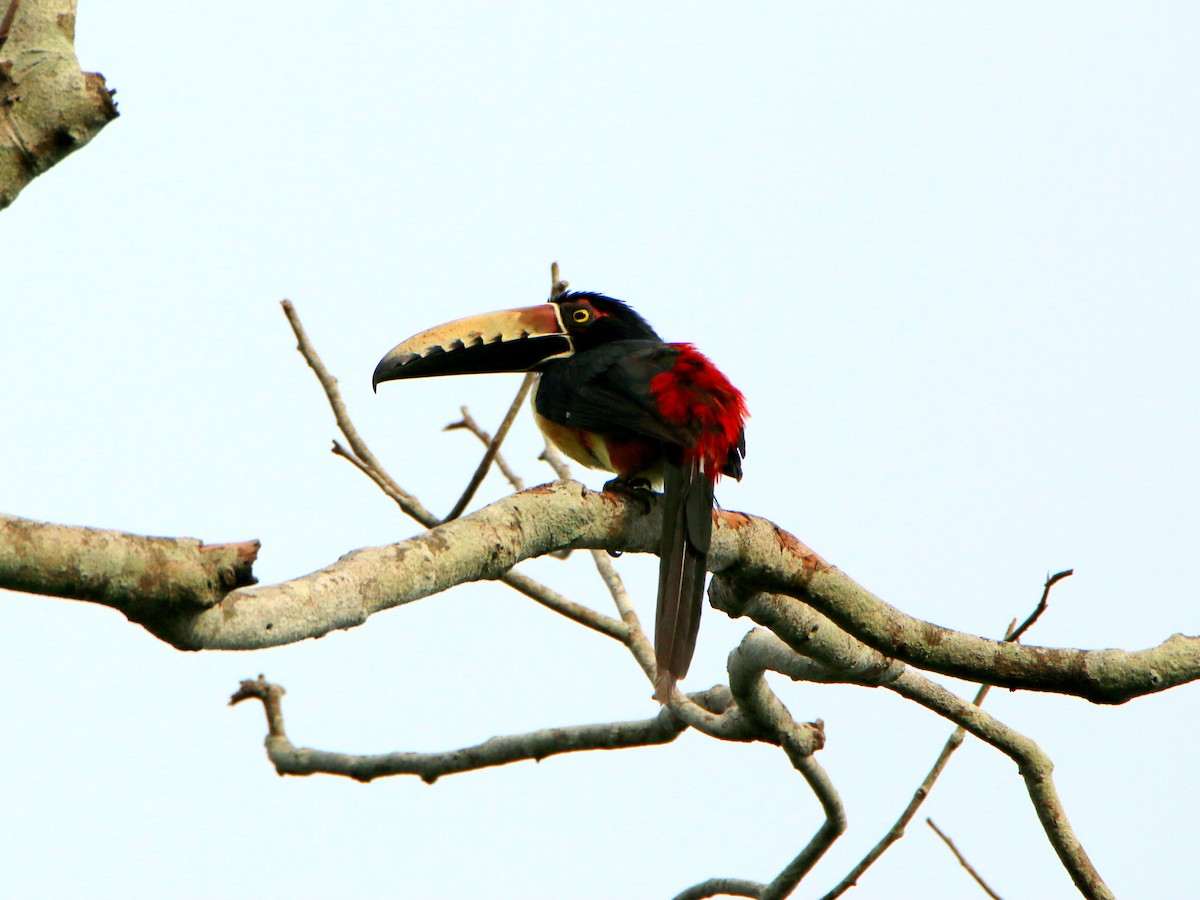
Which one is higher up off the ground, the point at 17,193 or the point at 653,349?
the point at 653,349

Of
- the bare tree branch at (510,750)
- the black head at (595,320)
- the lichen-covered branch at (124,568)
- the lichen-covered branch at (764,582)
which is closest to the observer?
the lichen-covered branch at (124,568)

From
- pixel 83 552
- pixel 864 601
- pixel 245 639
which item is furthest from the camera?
pixel 864 601

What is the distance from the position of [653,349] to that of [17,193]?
2.42 meters

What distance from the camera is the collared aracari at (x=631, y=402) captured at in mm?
3568

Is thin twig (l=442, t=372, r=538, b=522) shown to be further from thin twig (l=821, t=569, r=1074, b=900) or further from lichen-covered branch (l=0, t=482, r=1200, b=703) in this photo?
thin twig (l=821, t=569, r=1074, b=900)

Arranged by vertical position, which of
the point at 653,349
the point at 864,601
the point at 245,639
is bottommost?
the point at 245,639

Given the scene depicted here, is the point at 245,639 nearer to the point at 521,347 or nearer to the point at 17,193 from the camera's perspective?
the point at 17,193

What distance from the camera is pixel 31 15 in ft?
9.63

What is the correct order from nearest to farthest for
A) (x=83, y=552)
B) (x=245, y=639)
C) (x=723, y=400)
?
(x=83, y=552), (x=245, y=639), (x=723, y=400)

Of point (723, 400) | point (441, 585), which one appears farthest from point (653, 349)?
point (441, 585)

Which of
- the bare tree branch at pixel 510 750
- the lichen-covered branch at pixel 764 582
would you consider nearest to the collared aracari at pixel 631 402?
the lichen-covered branch at pixel 764 582

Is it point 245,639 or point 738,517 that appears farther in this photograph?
point 738,517

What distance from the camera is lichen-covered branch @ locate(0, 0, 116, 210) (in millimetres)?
2789

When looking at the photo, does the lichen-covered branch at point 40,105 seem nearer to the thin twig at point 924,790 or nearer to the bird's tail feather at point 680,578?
the bird's tail feather at point 680,578
